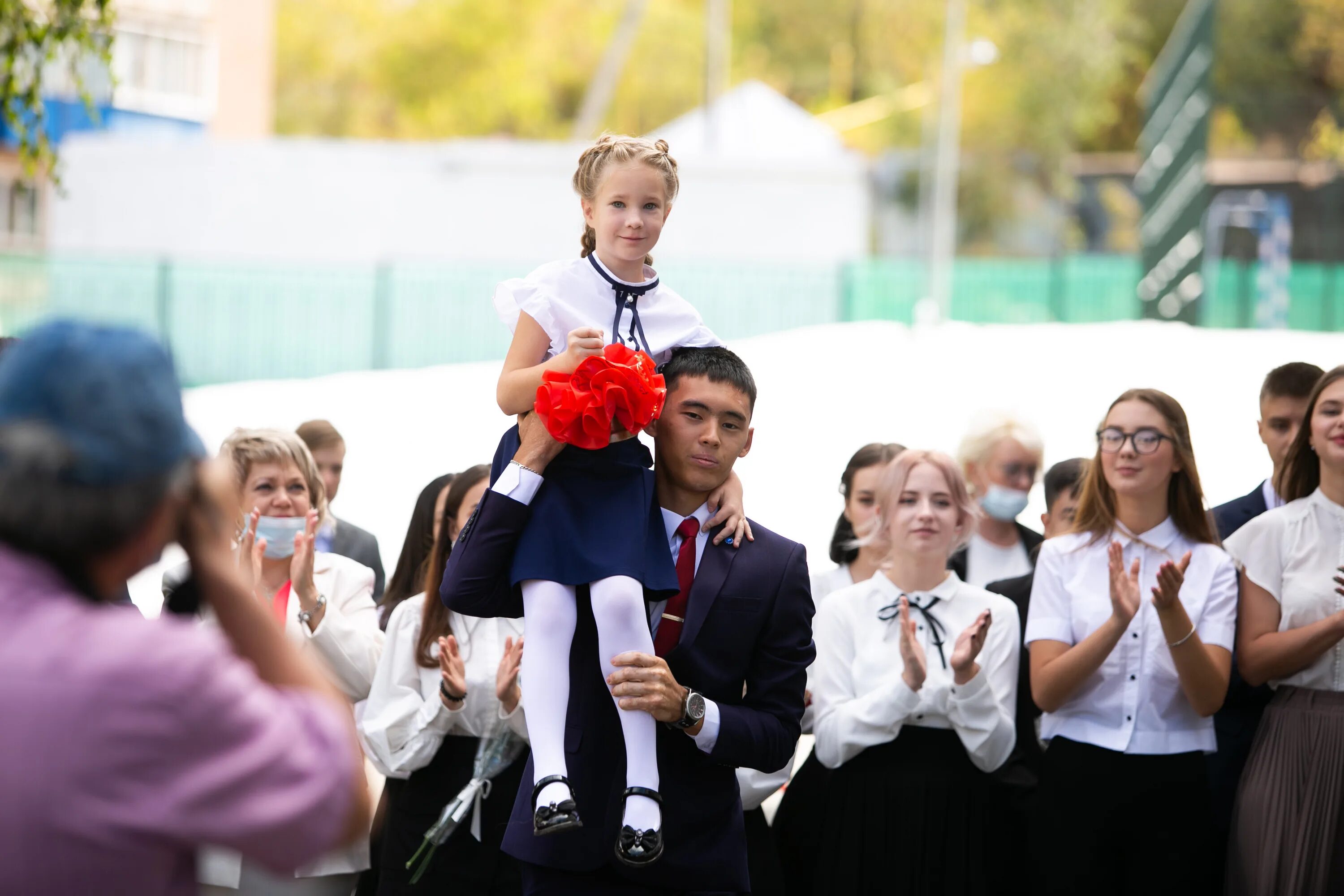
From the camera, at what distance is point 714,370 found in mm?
3521

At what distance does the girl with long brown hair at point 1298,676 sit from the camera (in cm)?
449

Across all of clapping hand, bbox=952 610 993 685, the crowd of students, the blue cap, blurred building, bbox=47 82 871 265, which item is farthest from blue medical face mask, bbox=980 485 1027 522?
blurred building, bbox=47 82 871 265

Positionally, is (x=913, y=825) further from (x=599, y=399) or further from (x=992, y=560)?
(x=599, y=399)

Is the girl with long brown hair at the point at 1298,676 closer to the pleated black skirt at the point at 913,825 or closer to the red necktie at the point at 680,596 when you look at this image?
the pleated black skirt at the point at 913,825

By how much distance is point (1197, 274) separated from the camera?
26297 mm

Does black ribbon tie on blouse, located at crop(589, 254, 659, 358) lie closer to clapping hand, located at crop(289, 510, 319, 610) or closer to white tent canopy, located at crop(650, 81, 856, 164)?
clapping hand, located at crop(289, 510, 319, 610)

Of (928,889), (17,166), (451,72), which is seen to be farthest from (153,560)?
(451,72)

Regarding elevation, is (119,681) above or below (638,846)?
above

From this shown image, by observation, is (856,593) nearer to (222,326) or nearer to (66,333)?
(66,333)

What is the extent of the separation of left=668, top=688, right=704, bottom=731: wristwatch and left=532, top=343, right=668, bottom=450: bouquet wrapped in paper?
60 cm

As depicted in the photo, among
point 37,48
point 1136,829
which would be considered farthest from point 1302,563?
point 37,48

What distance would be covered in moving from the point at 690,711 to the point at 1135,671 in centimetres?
207

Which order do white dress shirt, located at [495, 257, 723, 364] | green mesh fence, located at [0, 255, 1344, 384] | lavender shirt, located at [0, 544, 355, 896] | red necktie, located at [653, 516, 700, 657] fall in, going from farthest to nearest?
1. green mesh fence, located at [0, 255, 1344, 384]
2. white dress shirt, located at [495, 257, 723, 364]
3. red necktie, located at [653, 516, 700, 657]
4. lavender shirt, located at [0, 544, 355, 896]

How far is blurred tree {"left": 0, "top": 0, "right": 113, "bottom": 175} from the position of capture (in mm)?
6898
